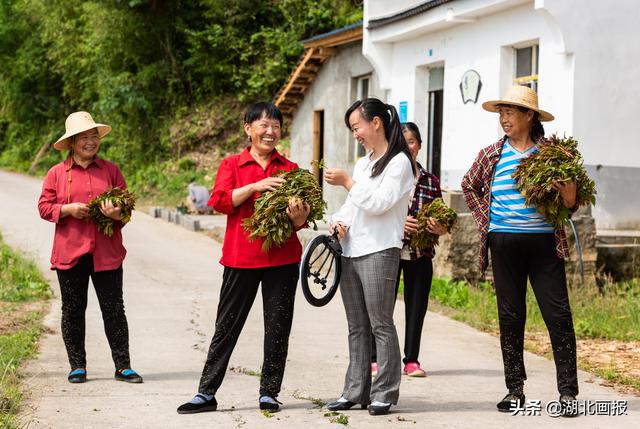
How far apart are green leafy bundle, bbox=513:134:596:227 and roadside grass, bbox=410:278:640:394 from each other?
1.93 m

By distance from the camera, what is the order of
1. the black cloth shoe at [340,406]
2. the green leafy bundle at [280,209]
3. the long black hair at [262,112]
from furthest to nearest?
the black cloth shoe at [340,406] → the long black hair at [262,112] → the green leafy bundle at [280,209]

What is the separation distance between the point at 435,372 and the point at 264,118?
9.81 ft

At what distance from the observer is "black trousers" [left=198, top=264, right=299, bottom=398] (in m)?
6.47

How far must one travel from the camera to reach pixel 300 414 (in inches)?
256

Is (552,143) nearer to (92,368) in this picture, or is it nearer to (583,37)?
(92,368)

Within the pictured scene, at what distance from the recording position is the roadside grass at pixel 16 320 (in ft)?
21.3

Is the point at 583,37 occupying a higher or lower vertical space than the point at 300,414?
higher

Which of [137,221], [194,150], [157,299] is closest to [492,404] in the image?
[157,299]

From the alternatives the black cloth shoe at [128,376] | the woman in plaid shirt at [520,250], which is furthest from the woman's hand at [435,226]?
the black cloth shoe at [128,376]

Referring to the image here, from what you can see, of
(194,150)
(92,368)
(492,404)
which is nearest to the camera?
(492,404)

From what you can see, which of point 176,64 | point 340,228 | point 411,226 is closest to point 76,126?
point 340,228

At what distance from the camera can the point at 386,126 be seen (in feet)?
21.4

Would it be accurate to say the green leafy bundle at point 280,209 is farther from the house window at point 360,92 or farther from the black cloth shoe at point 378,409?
the house window at point 360,92

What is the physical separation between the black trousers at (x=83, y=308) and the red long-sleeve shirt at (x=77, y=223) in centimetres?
10
